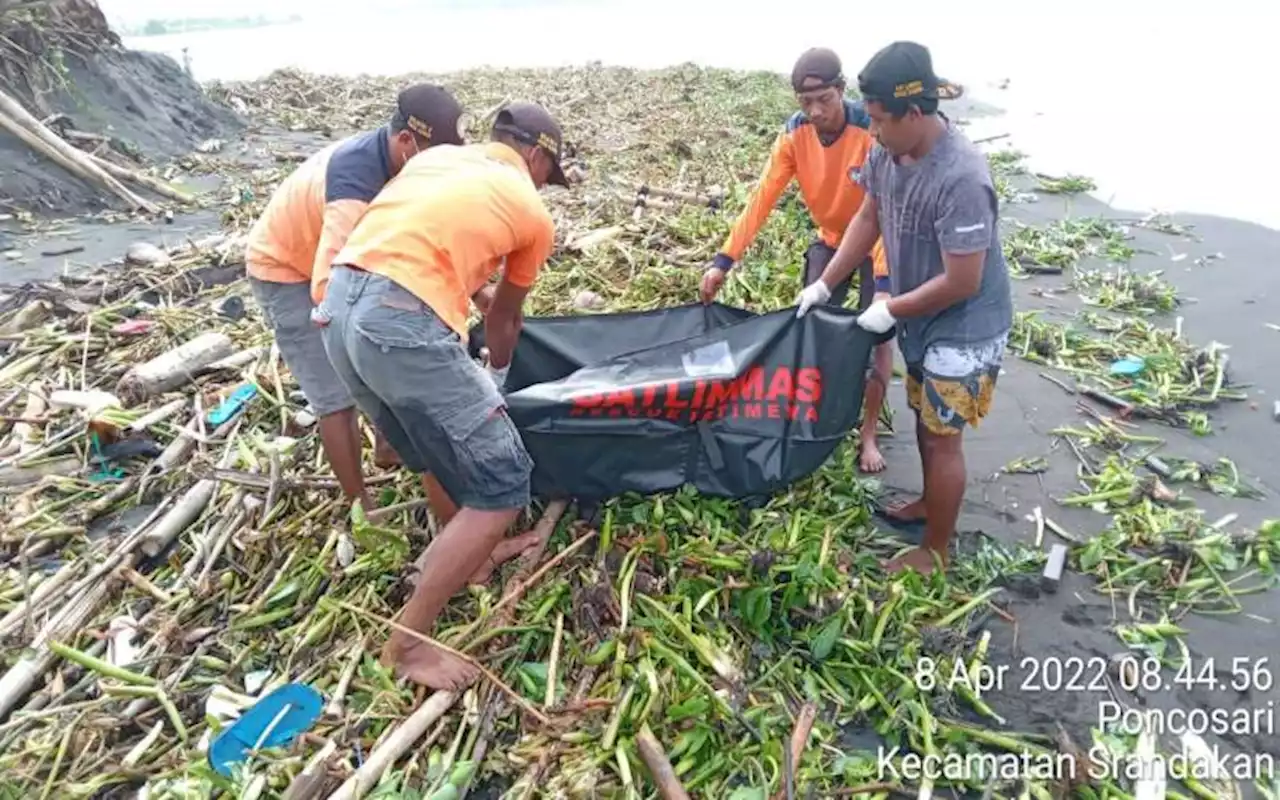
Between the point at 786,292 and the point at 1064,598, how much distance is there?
8.85ft

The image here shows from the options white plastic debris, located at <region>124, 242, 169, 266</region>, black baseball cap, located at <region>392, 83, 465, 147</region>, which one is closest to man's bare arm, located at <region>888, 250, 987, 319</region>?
black baseball cap, located at <region>392, 83, 465, 147</region>

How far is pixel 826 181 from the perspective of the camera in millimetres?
3783

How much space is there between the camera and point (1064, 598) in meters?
3.06

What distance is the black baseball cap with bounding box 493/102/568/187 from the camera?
2697 millimetres

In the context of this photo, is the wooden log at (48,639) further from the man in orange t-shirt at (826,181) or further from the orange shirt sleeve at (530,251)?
the man in orange t-shirt at (826,181)

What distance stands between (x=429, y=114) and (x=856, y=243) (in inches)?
69.0

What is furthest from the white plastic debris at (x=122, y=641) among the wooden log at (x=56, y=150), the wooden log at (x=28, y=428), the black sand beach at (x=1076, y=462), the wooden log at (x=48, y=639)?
the wooden log at (x=56, y=150)

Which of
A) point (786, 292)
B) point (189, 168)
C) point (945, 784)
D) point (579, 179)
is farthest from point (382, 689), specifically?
point (189, 168)

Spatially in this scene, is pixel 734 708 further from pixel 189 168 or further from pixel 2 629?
pixel 189 168

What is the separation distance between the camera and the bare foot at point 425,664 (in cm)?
257

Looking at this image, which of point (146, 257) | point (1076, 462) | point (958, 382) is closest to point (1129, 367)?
point (1076, 462)

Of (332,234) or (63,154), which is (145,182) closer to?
(63,154)

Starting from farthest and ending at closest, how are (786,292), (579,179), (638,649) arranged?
(579,179) → (786,292) → (638,649)

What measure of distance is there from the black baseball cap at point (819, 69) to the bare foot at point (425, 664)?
2.62 m
